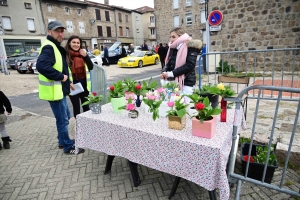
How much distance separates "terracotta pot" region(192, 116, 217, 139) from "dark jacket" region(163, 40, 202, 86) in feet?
4.92

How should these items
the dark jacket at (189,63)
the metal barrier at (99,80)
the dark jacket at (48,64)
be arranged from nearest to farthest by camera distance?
1. the dark jacket at (48,64)
2. the dark jacket at (189,63)
3. the metal barrier at (99,80)

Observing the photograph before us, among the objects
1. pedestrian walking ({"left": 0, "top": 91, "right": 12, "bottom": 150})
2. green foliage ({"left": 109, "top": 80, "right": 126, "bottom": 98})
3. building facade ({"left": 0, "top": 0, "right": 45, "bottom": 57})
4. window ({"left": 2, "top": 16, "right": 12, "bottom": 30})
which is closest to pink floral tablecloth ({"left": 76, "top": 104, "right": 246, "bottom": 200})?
green foliage ({"left": 109, "top": 80, "right": 126, "bottom": 98})

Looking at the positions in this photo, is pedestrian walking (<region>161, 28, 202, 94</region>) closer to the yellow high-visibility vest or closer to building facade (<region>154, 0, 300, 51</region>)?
the yellow high-visibility vest

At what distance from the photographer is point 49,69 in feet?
9.07

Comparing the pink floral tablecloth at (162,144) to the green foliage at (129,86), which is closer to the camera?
the pink floral tablecloth at (162,144)

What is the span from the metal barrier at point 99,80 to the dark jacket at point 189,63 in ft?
3.81

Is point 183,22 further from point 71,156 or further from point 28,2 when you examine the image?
point 71,156

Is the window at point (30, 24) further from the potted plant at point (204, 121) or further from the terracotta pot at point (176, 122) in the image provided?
the potted plant at point (204, 121)

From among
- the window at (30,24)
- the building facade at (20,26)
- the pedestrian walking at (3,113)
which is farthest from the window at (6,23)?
the pedestrian walking at (3,113)

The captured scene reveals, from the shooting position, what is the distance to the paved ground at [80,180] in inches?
92.7

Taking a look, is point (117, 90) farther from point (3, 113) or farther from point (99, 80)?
point (3, 113)

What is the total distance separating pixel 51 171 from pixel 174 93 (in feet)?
6.93

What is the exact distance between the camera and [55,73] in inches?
111

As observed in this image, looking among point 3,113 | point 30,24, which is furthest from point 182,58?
point 30,24
